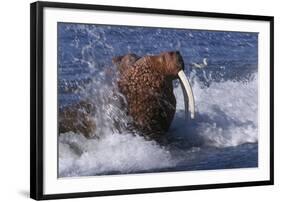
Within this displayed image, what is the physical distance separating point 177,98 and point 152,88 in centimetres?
19

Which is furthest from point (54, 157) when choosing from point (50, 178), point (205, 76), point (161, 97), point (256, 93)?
point (256, 93)

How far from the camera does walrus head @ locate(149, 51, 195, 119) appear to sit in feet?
17.0

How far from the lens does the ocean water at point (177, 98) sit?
16.0ft

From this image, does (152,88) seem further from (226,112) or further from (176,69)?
(226,112)

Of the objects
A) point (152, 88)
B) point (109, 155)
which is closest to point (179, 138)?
point (152, 88)

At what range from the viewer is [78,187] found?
16.0 feet

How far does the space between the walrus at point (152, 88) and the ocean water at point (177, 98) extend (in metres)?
0.04

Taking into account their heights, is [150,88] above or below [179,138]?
above

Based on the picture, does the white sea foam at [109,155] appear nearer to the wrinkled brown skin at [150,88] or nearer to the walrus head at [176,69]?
the wrinkled brown skin at [150,88]

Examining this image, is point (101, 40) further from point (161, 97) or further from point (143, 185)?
point (143, 185)

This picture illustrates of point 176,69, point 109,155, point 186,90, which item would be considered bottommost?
point 109,155

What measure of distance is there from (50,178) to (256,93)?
159cm

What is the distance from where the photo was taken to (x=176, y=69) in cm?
523

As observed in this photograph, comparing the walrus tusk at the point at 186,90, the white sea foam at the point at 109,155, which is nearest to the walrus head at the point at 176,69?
the walrus tusk at the point at 186,90
